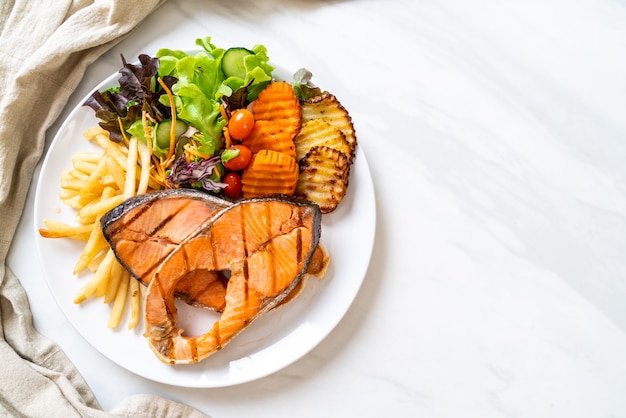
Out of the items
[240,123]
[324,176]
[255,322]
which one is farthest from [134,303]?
[324,176]

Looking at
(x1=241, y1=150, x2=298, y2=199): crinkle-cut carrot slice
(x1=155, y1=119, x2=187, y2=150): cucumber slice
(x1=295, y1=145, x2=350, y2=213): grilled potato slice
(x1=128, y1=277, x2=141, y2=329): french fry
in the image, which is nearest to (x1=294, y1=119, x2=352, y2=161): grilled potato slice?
(x1=295, y1=145, x2=350, y2=213): grilled potato slice

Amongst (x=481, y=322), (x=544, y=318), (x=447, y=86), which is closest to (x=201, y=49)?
(x=447, y=86)

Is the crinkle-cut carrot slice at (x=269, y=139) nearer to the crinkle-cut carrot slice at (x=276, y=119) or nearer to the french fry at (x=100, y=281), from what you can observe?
the crinkle-cut carrot slice at (x=276, y=119)

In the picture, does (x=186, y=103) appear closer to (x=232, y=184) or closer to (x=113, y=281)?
(x=232, y=184)

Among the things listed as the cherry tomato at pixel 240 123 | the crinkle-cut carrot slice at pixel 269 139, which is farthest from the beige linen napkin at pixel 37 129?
the crinkle-cut carrot slice at pixel 269 139

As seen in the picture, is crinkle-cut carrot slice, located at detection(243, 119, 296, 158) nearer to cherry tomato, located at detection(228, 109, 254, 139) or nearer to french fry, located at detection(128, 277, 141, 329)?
cherry tomato, located at detection(228, 109, 254, 139)

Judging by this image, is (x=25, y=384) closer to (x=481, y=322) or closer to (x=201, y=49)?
(x=201, y=49)
